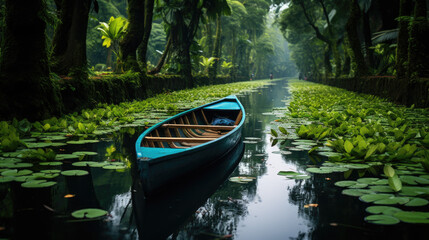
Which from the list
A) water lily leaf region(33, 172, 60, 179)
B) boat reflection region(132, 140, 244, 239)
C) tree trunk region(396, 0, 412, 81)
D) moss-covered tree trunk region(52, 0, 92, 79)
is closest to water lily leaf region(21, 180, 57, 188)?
water lily leaf region(33, 172, 60, 179)

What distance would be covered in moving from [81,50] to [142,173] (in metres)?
7.82

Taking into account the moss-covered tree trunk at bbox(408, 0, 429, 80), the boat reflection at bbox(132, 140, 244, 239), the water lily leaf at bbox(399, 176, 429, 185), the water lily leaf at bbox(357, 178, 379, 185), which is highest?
the moss-covered tree trunk at bbox(408, 0, 429, 80)

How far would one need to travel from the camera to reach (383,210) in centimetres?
297

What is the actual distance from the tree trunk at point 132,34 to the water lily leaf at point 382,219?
12693mm

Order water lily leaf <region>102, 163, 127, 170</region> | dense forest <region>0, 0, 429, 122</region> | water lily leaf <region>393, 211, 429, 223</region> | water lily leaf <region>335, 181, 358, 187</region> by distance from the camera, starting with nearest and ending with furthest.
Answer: water lily leaf <region>393, 211, 429, 223</region> → water lily leaf <region>335, 181, 358, 187</region> → water lily leaf <region>102, 163, 127, 170</region> → dense forest <region>0, 0, 429, 122</region>

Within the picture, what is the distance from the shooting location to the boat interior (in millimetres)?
4833

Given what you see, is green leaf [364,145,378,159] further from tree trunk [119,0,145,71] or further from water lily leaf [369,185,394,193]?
tree trunk [119,0,145,71]

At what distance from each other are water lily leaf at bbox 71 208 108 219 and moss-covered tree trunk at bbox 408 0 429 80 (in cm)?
1056

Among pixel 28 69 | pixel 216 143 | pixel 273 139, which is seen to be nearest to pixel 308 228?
pixel 216 143

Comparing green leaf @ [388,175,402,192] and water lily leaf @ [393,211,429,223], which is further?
green leaf @ [388,175,402,192]

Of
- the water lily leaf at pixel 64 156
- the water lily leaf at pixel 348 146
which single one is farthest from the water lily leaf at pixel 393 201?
the water lily leaf at pixel 64 156

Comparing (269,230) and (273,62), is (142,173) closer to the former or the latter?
(269,230)

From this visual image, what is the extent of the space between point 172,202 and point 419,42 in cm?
1054

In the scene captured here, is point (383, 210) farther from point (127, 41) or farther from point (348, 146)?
point (127, 41)
